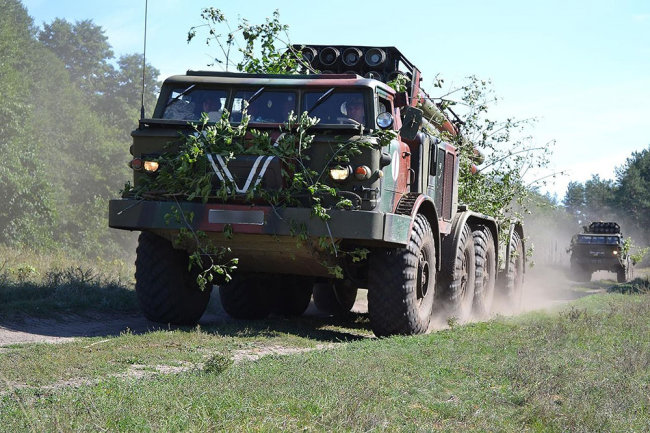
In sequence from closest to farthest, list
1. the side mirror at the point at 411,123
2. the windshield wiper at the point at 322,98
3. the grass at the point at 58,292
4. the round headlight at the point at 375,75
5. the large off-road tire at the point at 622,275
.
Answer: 1. the windshield wiper at the point at 322,98
2. the side mirror at the point at 411,123
3. the grass at the point at 58,292
4. the round headlight at the point at 375,75
5. the large off-road tire at the point at 622,275

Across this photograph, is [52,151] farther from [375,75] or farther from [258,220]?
[258,220]

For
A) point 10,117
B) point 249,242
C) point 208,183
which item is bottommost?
point 249,242

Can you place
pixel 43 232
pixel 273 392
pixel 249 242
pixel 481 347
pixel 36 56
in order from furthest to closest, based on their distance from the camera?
pixel 36 56, pixel 43 232, pixel 249 242, pixel 481 347, pixel 273 392

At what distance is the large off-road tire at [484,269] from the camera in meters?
13.1

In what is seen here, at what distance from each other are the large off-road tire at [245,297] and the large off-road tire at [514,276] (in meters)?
5.53

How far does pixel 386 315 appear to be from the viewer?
935 cm

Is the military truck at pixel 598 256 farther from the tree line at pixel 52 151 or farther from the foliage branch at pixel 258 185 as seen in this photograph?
the foliage branch at pixel 258 185

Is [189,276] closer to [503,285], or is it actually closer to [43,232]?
[503,285]

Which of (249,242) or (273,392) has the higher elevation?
(249,242)

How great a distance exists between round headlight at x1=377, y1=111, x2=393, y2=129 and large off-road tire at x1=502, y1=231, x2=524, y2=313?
732cm

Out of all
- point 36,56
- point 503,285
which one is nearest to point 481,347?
point 503,285

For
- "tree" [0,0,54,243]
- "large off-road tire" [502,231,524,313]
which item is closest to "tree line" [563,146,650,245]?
"tree" [0,0,54,243]

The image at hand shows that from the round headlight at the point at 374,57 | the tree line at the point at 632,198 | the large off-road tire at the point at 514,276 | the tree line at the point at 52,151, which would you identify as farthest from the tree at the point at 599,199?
the round headlight at the point at 374,57

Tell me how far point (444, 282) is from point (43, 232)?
105 feet
